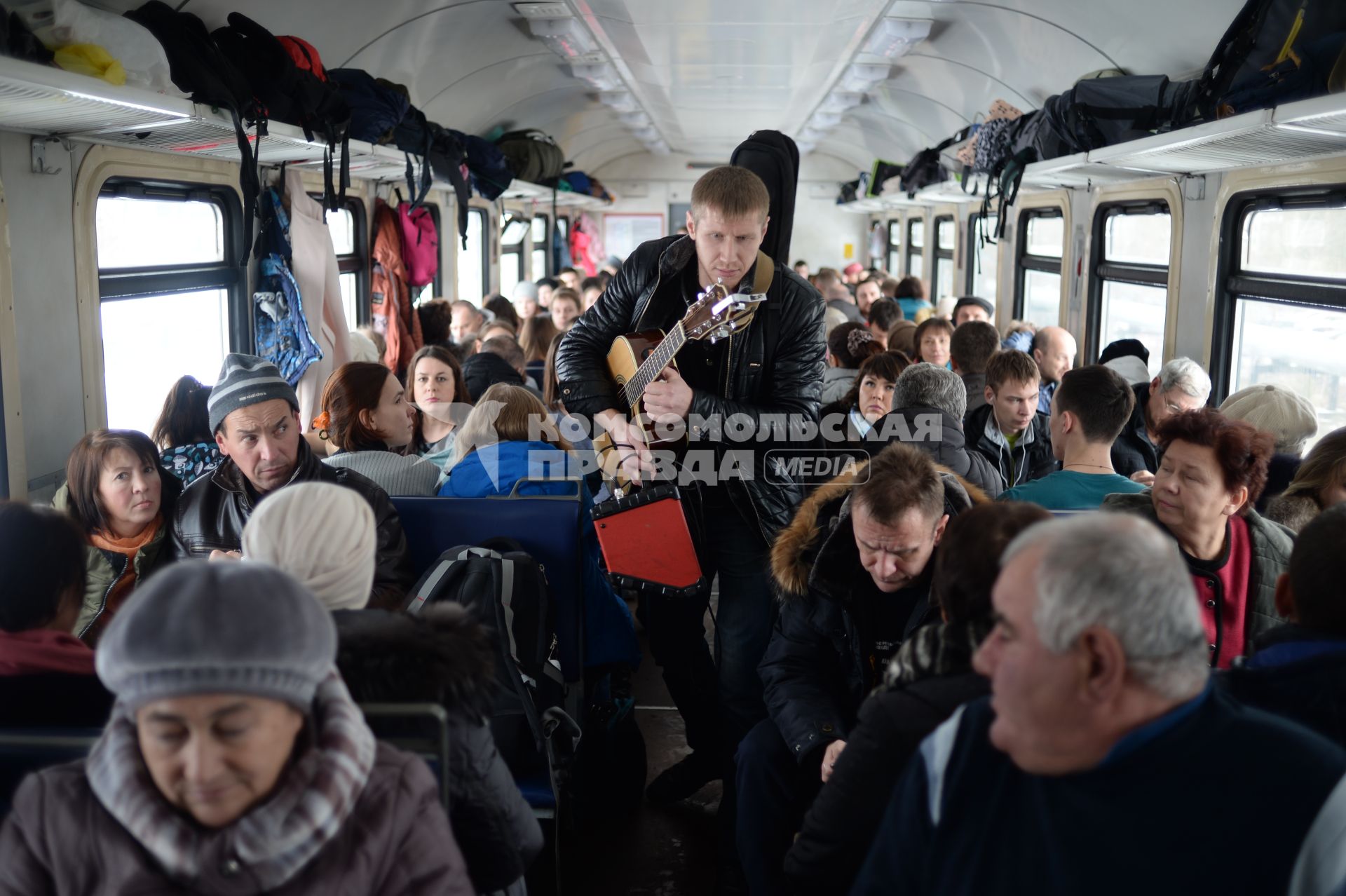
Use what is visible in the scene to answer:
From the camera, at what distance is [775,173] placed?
415 cm

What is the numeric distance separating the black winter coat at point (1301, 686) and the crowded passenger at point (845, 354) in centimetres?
403

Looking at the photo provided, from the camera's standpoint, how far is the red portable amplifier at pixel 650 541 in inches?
117

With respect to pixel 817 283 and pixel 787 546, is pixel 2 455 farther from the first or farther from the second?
pixel 817 283

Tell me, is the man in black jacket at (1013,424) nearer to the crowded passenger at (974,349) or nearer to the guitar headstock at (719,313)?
the crowded passenger at (974,349)

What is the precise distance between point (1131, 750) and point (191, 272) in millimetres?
5418

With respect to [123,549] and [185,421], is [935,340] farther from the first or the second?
[123,549]

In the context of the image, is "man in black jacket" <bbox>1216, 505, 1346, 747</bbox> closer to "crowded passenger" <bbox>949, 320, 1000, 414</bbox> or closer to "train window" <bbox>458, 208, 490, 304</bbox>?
"crowded passenger" <bbox>949, 320, 1000, 414</bbox>

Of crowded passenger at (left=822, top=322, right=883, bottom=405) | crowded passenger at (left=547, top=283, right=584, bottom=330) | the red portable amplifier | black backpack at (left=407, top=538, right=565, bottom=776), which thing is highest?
crowded passenger at (left=547, top=283, right=584, bottom=330)

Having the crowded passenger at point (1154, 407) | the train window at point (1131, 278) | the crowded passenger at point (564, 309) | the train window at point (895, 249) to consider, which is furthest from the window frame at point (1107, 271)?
the train window at point (895, 249)

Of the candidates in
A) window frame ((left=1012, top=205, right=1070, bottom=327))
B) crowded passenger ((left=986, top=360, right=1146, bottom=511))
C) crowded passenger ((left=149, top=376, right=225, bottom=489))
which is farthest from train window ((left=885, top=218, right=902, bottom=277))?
crowded passenger ((left=149, top=376, right=225, bottom=489))

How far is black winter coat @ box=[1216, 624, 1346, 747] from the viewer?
168cm

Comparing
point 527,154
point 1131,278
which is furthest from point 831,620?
point 527,154

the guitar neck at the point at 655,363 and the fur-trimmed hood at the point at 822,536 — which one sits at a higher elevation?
the guitar neck at the point at 655,363

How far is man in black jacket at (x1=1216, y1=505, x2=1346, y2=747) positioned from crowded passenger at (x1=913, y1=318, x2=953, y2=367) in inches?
181
